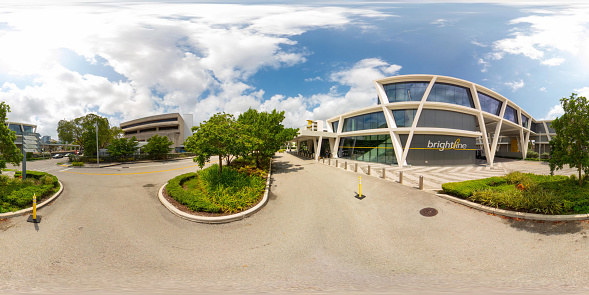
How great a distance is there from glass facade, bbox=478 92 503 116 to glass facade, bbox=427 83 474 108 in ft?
10.1

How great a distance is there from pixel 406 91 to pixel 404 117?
3.26 meters

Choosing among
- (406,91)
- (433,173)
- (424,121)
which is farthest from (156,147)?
(424,121)

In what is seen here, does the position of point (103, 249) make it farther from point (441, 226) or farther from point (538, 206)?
point (538, 206)

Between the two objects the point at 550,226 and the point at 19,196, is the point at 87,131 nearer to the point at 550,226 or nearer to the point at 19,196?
the point at 19,196

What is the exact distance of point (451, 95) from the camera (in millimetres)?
24297

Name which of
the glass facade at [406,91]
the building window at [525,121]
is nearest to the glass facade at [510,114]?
the building window at [525,121]

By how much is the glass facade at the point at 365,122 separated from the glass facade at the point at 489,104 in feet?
47.3

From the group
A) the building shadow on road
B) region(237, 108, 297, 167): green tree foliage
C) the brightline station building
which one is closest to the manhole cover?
the building shadow on road

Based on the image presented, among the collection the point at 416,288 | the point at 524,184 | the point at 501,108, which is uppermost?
the point at 501,108

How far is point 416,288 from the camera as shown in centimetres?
389

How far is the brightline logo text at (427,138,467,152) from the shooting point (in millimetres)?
22953

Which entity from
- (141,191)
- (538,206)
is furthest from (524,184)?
(141,191)

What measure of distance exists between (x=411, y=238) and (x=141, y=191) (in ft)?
40.2

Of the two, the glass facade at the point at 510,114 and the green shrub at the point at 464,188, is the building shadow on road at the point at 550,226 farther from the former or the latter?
the glass facade at the point at 510,114
